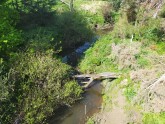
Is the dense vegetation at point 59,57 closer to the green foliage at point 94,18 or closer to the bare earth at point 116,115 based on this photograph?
the bare earth at point 116,115

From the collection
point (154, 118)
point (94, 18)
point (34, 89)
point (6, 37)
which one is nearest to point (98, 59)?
point (34, 89)

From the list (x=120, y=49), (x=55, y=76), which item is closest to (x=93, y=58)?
(x=120, y=49)

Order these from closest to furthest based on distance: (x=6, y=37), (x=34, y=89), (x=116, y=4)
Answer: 1. (x=34, y=89)
2. (x=6, y=37)
3. (x=116, y=4)

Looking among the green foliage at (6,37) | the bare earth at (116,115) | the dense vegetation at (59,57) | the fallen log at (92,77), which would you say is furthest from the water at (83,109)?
the green foliage at (6,37)

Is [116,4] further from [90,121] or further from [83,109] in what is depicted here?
[90,121]

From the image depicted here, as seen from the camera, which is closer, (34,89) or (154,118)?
(154,118)

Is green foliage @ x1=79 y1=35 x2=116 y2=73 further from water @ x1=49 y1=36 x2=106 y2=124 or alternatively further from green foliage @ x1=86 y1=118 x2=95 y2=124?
green foliage @ x1=86 y1=118 x2=95 y2=124
